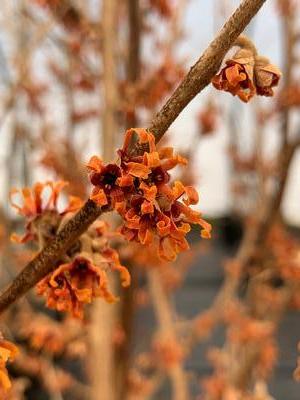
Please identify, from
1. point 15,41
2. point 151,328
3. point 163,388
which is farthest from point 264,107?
point 151,328

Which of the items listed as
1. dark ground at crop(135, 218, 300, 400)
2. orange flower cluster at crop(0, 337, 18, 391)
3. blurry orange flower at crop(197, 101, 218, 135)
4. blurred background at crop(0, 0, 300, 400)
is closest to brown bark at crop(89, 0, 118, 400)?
blurred background at crop(0, 0, 300, 400)

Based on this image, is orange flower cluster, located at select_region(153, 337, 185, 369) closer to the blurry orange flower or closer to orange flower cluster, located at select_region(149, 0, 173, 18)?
the blurry orange flower

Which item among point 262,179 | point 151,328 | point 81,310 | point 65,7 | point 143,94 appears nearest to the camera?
point 81,310

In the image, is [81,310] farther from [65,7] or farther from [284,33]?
[284,33]

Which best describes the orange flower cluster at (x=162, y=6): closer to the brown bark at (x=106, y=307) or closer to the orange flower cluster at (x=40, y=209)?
the brown bark at (x=106, y=307)

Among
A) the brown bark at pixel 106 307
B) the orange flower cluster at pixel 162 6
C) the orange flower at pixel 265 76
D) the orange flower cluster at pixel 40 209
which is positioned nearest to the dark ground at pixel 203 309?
the brown bark at pixel 106 307

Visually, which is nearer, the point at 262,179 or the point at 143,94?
the point at 143,94
